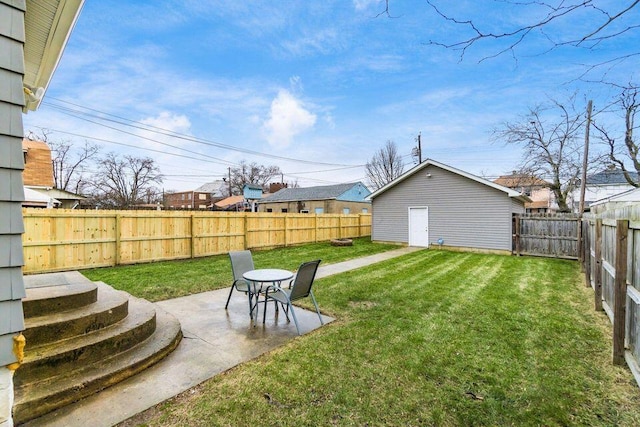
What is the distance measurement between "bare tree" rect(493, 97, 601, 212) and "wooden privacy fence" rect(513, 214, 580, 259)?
28.4 ft

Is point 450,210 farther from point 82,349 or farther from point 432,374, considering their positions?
point 82,349

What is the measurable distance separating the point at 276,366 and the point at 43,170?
19345mm

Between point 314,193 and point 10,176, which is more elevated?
point 314,193

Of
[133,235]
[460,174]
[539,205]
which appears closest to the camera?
[133,235]

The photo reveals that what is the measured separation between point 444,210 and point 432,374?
38.4ft

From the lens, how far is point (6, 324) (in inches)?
64.4

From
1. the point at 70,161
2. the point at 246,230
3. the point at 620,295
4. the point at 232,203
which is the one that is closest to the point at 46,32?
the point at 620,295

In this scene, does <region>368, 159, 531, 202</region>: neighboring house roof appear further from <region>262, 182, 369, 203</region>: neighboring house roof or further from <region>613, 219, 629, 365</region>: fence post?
<region>262, 182, 369, 203</region>: neighboring house roof

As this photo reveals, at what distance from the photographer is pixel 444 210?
13555 millimetres

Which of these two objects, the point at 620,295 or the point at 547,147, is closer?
the point at 620,295

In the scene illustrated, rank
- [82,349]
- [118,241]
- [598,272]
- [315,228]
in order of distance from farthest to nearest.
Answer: [315,228]
[118,241]
[598,272]
[82,349]

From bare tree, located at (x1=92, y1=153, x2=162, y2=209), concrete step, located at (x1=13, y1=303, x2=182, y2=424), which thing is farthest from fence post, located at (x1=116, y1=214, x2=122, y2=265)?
bare tree, located at (x1=92, y1=153, x2=162, y2=209)

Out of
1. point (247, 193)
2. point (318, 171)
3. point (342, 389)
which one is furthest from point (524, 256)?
point (318, 171)

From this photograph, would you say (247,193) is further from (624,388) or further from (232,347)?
(624,388)
